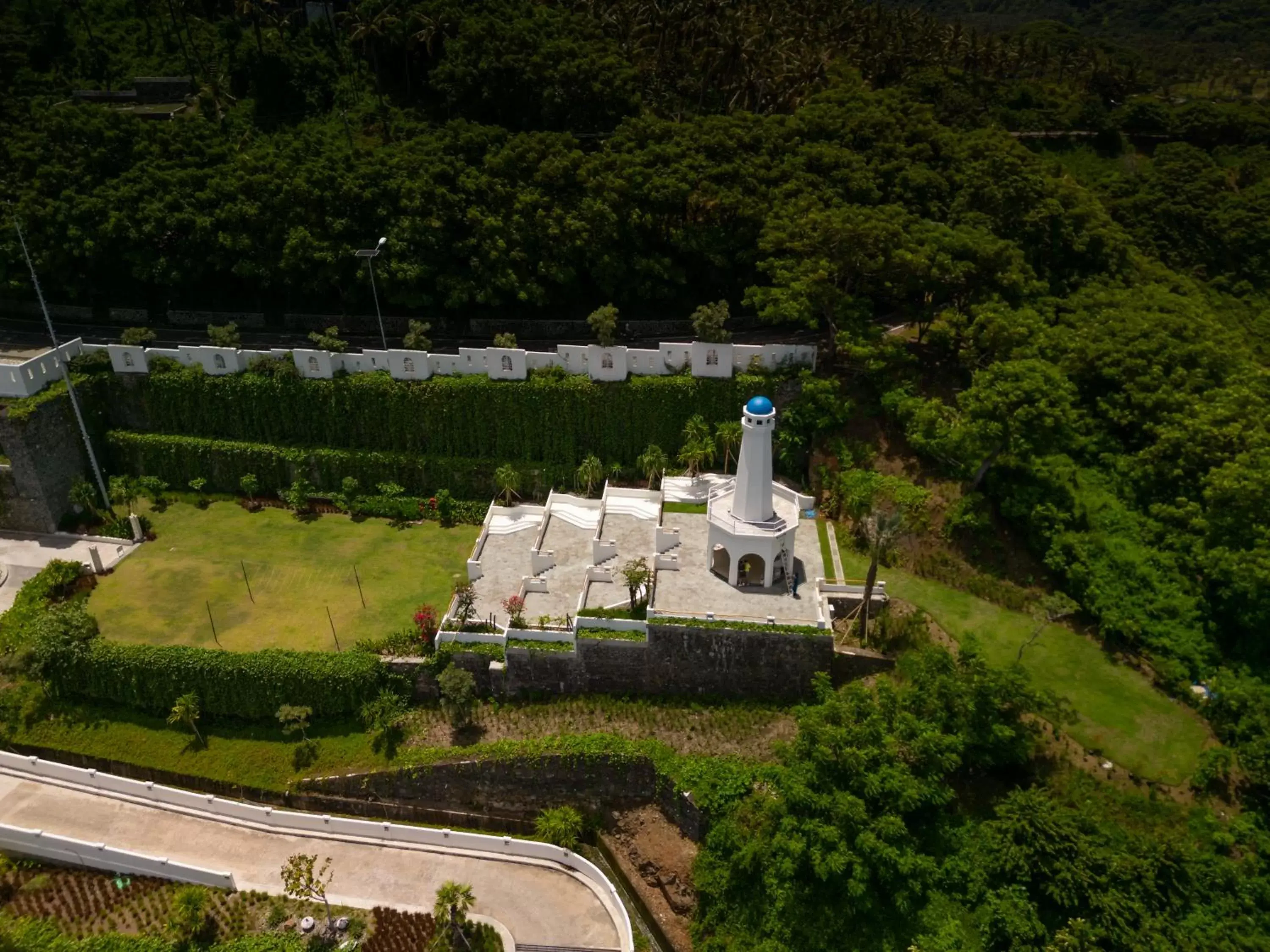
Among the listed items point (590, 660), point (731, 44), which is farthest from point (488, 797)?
point (731, 44)

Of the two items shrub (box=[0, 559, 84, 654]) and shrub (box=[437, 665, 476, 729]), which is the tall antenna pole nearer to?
shrub (box=[0, 559, 84, 654])

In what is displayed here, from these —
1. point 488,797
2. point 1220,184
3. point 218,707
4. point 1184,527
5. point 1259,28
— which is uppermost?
point 1259,28

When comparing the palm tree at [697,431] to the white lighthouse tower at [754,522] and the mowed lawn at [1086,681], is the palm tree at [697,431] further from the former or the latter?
the mowed lawn at [1086,681]

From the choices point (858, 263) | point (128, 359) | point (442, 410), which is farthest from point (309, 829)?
point (858, 263)

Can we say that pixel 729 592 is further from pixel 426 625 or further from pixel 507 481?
pixel 507 481

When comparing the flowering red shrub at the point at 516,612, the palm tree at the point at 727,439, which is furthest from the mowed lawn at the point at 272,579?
the palm tree at the point at 727,439

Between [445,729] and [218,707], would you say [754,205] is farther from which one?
[218,707]
